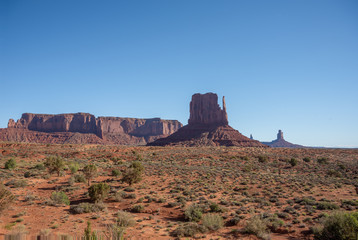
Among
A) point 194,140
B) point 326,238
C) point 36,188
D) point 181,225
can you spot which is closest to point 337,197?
point 326,238

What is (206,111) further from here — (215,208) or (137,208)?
(137,208)

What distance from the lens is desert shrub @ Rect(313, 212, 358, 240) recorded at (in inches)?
336

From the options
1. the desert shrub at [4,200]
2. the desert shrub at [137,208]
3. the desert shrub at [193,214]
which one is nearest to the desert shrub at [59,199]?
the desert shrub at [4,200]

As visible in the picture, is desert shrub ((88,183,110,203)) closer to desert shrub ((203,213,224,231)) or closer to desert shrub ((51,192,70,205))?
desert shrub ((51,192,70,205))

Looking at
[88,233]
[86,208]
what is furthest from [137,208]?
[88,233]

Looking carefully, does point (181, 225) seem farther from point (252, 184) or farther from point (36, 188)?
point (36, 188)

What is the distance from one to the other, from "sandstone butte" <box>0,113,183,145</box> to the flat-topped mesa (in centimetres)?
5837

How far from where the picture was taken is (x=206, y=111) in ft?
419

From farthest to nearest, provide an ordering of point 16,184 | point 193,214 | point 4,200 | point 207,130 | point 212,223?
1. point 207,130
2. point 16,184
3. point 193,214
4. point 212,223
5. point 4,200

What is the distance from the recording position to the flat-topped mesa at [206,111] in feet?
401

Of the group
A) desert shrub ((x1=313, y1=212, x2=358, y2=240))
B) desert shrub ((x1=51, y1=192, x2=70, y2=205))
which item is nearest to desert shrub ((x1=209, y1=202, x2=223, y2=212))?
desert shrub ((x1=313, y1=212, x2=358, y2=240))

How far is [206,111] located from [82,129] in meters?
98.9

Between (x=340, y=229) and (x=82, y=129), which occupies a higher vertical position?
(x=82, y=129)

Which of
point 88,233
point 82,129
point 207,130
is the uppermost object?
point 82,129
